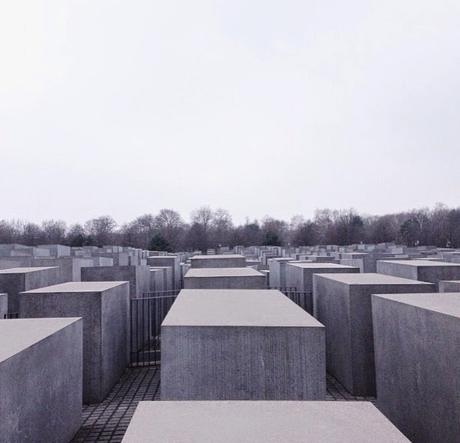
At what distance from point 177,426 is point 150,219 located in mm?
84054

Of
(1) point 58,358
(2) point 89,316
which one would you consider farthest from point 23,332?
(2) point 89,316

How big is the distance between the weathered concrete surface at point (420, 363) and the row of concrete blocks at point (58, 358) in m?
3.84

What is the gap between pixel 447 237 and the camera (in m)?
58.2

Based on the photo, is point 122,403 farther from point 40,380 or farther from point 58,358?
point 40,380

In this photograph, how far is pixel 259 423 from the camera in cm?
219

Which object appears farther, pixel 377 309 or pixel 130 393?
pixel 130 393

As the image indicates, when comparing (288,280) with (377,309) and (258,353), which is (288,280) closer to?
(377,309)

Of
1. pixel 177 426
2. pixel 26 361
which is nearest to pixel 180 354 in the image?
pixel 26 361

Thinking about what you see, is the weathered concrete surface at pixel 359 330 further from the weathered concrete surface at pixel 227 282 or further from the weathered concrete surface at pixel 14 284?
the weathered concrete surface at pixel 14 284

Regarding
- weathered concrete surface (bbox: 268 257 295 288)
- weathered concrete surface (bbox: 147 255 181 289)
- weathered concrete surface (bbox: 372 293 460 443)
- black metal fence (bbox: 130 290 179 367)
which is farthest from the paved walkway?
weathered concrete surface (bbox: 147 255 181 289)

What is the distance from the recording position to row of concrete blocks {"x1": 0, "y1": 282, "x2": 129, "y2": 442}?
328 cm

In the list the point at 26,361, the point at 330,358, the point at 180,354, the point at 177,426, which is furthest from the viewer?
the point at 330,358

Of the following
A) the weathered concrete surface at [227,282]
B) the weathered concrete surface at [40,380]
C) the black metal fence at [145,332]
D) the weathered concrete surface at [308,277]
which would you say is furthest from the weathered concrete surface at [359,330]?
the weathered concrete surface at [40,380]

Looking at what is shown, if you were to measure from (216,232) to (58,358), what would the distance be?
225ft
